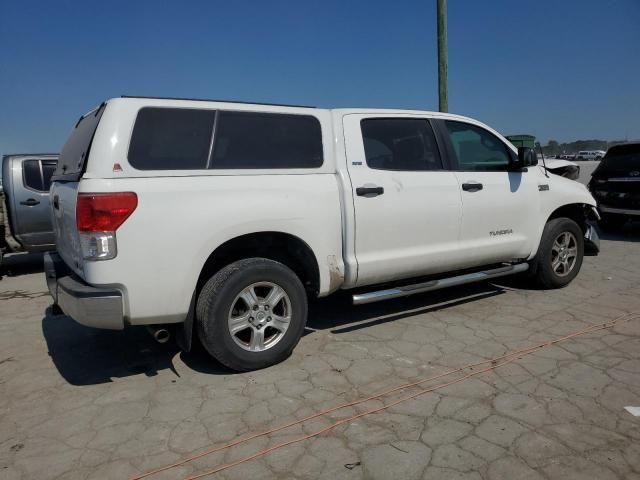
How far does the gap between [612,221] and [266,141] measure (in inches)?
338

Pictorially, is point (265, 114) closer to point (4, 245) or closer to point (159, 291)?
point (159, 291)

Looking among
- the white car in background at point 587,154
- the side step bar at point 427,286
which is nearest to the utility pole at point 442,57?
the side step bar at point 427,286

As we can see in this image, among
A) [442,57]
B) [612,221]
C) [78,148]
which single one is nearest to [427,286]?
[78,148]

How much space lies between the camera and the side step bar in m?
4.05

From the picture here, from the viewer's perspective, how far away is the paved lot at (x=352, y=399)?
254cm

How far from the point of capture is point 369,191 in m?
4.02

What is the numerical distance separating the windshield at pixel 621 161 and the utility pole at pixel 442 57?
3308 millimetres

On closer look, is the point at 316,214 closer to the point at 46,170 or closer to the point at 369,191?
the point at 369,191

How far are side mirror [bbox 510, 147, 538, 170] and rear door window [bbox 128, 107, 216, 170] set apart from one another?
319 centimetres

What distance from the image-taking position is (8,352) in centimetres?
425

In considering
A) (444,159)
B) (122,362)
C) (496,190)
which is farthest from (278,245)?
(496,190)

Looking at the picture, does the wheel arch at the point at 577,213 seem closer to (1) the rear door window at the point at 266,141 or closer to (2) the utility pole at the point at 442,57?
(1) the rear door window at the point at 266,141

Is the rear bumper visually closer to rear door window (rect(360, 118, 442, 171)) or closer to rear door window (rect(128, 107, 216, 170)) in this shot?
rear door window (rect(128, 107, 216, 170))

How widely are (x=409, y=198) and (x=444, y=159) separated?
68 cm
